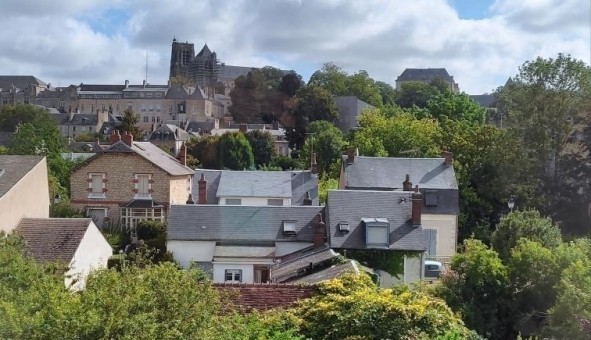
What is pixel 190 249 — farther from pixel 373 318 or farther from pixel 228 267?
pixel 373 318

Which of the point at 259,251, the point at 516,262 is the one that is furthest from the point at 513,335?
the point at 259,251

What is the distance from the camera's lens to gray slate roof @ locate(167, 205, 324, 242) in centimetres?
2517

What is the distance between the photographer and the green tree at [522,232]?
72.2ft

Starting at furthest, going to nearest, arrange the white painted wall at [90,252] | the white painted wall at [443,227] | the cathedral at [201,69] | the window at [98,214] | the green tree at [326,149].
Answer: the cathedral at [201,69] → the green tree at [326,149] → the window at [98,214] → the white painted wall at [443,227] → the white painted wall at [90,252]

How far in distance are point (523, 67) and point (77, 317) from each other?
28173mm

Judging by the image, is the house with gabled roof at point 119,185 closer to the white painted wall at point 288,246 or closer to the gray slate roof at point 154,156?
the gray slate roof at point 154,156

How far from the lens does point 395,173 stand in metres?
32.0

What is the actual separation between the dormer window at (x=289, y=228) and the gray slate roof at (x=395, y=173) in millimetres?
6145

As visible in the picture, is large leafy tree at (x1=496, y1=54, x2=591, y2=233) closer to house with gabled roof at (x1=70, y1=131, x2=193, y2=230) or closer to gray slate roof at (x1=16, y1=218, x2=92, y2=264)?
house with gabled roof at (x1=70, y1=131, x2=193, y2=230)

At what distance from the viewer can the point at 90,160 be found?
3275 cm

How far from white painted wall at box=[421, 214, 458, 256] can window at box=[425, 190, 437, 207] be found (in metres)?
0.49

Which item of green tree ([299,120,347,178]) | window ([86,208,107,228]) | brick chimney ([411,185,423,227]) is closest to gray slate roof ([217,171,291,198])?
window ([86,208,107,228])

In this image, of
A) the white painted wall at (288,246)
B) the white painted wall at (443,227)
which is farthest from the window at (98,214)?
the white painted wall at (443,227)

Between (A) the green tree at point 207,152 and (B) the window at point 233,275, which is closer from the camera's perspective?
(B) the window at point 233,275
